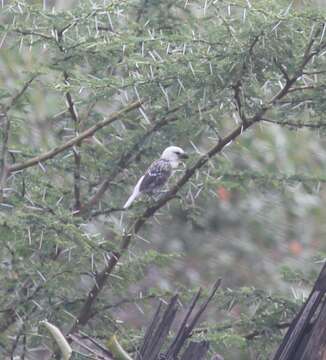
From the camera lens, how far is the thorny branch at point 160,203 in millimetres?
5152

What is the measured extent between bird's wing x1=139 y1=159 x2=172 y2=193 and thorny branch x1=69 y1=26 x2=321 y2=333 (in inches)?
6.1

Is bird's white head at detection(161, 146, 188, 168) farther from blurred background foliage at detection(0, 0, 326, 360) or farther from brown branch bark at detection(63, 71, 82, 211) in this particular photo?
brown branch bark at detection(63, 71, 82, 211)

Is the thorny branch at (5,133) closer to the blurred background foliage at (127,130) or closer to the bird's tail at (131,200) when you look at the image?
the blurred background foliage at (127,130)

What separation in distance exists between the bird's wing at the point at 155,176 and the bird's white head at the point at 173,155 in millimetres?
24

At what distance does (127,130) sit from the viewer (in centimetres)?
582

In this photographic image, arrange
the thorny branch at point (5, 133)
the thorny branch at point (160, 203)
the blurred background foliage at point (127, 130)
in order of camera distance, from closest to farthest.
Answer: the blurred background foliage at point (127, 130) → the thorny branch at point (160, 203) → the thorny branch at point (5, 133)

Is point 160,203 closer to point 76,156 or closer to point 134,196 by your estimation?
point 134,196

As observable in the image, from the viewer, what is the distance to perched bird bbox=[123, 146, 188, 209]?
572 cm

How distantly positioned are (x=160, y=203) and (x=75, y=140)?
512mm

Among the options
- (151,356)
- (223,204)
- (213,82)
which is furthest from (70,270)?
(223,204)

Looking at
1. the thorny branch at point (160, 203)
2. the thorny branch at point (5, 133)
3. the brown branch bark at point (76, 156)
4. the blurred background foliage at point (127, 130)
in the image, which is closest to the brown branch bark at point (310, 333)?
the blurred background foliage at point (127, 130)

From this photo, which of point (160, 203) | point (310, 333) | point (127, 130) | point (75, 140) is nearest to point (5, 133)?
point (75, 140)

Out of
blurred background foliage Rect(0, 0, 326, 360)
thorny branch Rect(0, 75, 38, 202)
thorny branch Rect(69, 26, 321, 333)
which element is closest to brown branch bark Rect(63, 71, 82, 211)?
blurred background foliage Rect(0, 0, 326, 360)

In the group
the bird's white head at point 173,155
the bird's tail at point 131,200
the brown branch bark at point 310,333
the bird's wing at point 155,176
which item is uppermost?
the brown branch bark at point 310,333
